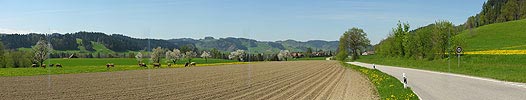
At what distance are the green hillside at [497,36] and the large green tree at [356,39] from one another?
23.9 metres

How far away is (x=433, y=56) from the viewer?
6444 centimetres

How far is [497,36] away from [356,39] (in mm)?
33371

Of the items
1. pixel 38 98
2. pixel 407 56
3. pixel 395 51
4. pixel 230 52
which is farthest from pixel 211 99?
pixel 230 52

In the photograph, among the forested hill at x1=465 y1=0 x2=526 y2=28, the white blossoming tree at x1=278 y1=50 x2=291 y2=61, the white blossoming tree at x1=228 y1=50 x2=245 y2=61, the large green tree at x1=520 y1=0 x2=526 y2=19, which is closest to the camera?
the large green tree at x1=520 y1=0 x2=526 y2=19

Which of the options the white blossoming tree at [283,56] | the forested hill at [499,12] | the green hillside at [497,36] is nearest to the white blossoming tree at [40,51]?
the green hillside at [497,36]

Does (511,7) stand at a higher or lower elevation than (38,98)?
higher

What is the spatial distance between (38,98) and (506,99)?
16.1m

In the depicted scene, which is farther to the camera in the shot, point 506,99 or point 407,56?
point 407,56

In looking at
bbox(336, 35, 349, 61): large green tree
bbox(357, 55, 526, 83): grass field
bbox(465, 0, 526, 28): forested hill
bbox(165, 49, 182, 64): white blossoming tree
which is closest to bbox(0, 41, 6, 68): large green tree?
bbox(165, 49, 182, 64): white blossoming tree

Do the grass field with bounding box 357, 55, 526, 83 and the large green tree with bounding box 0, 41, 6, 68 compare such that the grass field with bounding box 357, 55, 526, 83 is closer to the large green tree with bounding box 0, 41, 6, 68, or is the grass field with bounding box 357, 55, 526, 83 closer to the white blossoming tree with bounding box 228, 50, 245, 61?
the large green tree with bounding box 0, 41, 6, 68

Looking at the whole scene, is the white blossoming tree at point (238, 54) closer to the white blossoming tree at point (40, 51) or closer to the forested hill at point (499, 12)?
the white blossoming tree at point (40, 51)

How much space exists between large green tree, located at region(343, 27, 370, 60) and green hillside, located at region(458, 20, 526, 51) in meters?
23.9

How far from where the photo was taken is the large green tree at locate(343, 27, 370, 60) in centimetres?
11900

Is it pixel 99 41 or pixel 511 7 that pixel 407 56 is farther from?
pixel 99 41
